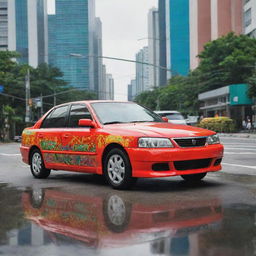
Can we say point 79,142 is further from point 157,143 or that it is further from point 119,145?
point 157,143

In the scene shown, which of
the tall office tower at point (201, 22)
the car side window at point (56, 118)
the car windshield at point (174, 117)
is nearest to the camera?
the car side window at point (56, 118)

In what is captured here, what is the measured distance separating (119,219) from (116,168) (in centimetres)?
233

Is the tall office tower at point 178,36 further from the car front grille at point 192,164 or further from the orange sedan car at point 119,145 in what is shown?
the car front grille at point 192,164

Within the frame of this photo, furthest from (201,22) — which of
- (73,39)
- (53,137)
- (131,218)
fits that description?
(131,218)

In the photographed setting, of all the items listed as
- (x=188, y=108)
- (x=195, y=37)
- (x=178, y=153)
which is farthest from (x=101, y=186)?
(x=195, y=37)

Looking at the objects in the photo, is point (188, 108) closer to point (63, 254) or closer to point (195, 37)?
point (195, 37)

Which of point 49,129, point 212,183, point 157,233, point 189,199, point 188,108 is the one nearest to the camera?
point 157,233

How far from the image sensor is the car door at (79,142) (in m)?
8.28

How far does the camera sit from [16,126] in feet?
167

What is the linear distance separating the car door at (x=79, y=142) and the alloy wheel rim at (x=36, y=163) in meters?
0.98

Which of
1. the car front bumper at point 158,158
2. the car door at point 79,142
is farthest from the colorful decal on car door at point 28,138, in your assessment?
the car front bumper at point 158,158

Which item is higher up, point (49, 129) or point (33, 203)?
point (49, 129)

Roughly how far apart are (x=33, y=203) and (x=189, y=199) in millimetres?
2078

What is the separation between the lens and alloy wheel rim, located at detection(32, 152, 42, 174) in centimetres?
972
